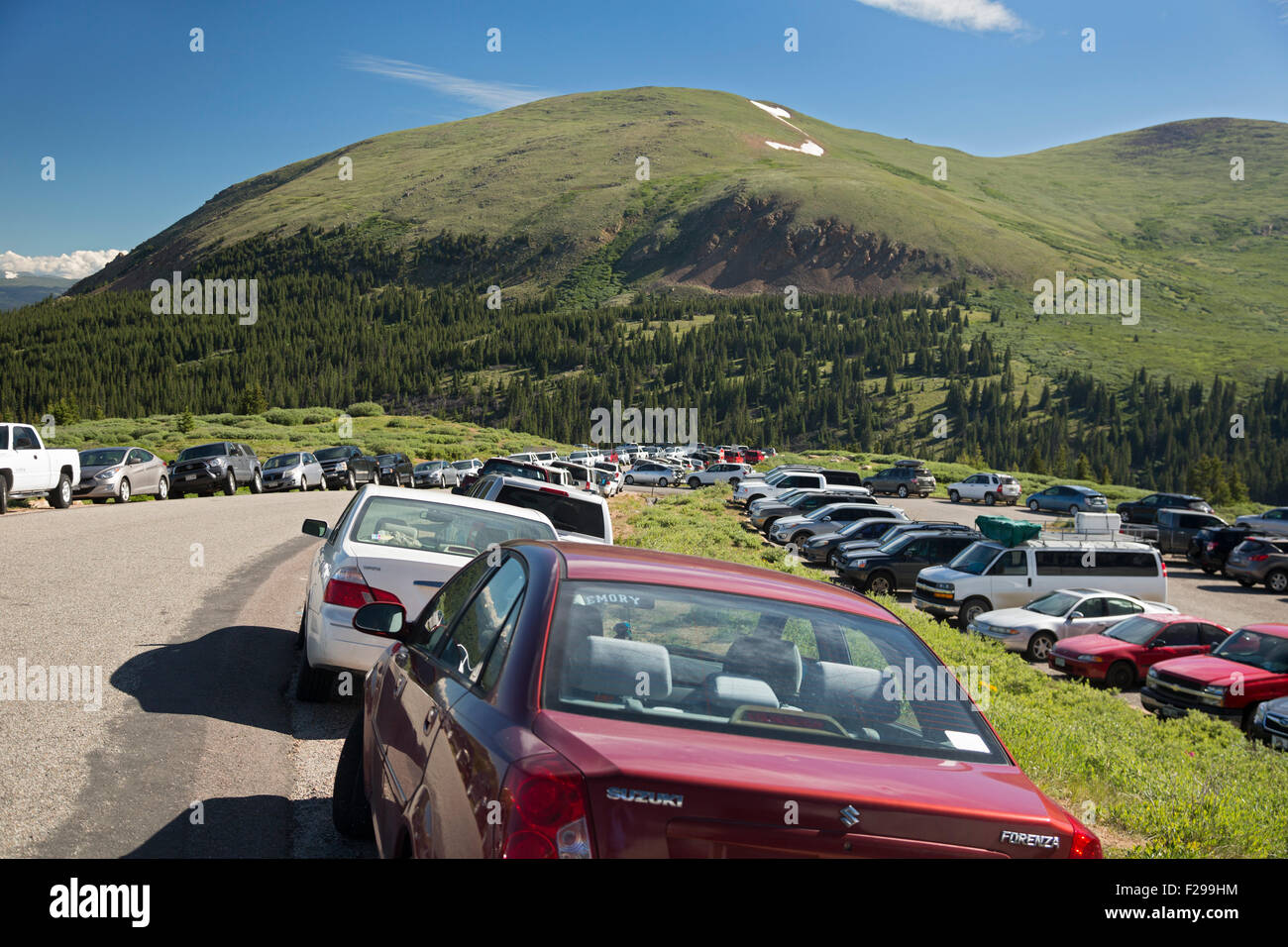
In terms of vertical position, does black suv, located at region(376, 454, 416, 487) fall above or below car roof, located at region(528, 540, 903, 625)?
below

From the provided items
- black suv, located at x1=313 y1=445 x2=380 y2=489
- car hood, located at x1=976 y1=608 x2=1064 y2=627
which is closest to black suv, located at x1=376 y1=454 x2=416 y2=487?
black suv, located at x1=313 y1=445 x2=380 y2=489

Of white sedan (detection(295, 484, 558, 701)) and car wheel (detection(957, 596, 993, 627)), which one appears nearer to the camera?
white sedan (detection(295, 484, 558, 701))

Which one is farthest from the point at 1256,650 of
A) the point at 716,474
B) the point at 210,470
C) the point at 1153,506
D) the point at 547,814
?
the point at 716,474

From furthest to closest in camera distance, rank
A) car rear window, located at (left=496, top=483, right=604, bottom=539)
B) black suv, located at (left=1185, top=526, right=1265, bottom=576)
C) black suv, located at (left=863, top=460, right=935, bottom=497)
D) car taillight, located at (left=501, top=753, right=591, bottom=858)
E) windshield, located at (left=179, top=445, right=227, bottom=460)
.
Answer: black suv, located at (left=863, top=460, right=935, bottom=497) < black suv, located at (left=1185, top=526, right=1265, bottom=576) < windshield, located at (left=179, top=445, right=227, bottom=460) < car rear window, located at (left=496, top=483, right=604, bottom=539) < car taillight, located at (left=501, top=753, right=591, bottom=858)

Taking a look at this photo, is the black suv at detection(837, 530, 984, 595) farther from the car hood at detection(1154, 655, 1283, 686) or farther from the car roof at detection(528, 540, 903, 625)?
the car roof at detection(528, 540, 903, 625)

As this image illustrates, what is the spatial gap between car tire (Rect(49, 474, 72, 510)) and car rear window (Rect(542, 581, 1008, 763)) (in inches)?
A: 927

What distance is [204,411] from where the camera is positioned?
12625 centimetres

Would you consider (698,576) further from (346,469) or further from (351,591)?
(346,469)

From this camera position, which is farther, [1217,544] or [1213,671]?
[1217,544]

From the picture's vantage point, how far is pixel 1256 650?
15.8m

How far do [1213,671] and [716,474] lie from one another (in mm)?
46774

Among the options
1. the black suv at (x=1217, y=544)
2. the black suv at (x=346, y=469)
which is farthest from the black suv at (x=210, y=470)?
the black suv at (x=1217, y=544)

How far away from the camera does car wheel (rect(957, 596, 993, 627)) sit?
21.7m
